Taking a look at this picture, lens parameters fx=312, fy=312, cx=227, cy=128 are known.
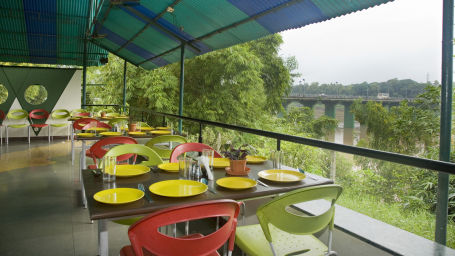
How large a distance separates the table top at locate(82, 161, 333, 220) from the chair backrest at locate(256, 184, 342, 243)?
0.28 metres

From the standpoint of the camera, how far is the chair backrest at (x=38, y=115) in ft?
26.5

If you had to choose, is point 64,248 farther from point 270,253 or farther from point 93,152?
point 270,253

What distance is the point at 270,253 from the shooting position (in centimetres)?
144

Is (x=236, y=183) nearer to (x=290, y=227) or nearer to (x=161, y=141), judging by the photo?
(x=290, y=227)

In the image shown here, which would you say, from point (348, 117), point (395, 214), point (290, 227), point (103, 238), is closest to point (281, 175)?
point (290, 227)

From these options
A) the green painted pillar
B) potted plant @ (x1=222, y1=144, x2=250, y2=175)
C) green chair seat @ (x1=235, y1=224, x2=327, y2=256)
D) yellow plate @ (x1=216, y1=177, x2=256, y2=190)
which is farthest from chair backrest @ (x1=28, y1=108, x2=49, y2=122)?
the green painted pillar

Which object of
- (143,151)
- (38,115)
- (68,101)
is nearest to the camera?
(143,151)

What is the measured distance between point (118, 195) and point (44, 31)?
845 centimetres

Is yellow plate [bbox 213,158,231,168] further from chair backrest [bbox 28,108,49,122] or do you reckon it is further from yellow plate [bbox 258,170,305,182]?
chair backrest [bbox 28,108,49,122]

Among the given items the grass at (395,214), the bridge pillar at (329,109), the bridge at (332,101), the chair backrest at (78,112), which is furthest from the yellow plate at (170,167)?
the bridge pillar at (329,109)

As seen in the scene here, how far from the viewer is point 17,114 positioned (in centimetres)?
805

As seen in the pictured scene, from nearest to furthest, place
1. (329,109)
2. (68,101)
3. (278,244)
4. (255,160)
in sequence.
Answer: (278,244) → (255,160) → (68,101) → (329,109)

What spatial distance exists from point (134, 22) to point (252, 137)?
959cm

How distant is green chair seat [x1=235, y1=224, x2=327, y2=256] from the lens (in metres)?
1.46
